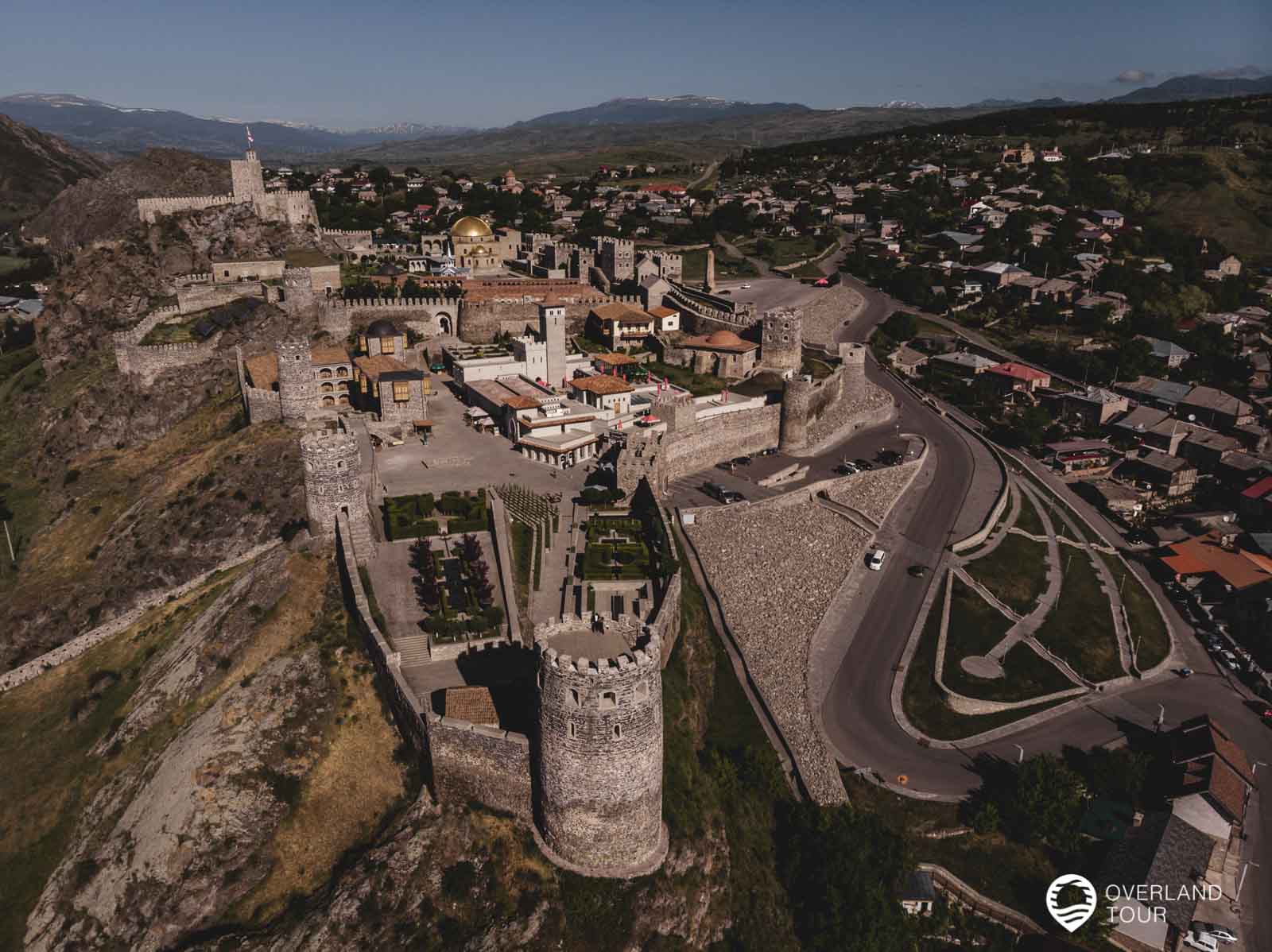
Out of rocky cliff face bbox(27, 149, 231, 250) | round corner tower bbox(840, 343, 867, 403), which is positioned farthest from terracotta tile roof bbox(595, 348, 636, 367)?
rocky cliff face bbox(27, 149, 231, 250)

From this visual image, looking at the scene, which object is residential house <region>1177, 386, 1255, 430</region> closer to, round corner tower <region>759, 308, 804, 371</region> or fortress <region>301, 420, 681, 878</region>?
round corner tower <region>759, 308, 804, 371</region>

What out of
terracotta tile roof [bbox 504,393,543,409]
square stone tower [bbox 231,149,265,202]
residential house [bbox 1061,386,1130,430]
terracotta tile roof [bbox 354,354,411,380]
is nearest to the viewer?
terracotta tile roof [bbox 504,393,543,409]

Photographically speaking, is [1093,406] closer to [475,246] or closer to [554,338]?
[554,338]

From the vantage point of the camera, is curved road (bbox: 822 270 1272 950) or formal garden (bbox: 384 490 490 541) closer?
curved road (bbox: 822 270 1272 950)

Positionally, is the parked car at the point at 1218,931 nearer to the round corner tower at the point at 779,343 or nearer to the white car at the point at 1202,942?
the white car at the point at 1202,942

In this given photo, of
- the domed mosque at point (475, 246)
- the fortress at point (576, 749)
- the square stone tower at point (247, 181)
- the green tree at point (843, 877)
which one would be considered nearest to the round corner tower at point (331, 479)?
the fortress at point (576, 749)

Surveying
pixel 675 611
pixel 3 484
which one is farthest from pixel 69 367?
pixel 675 611
